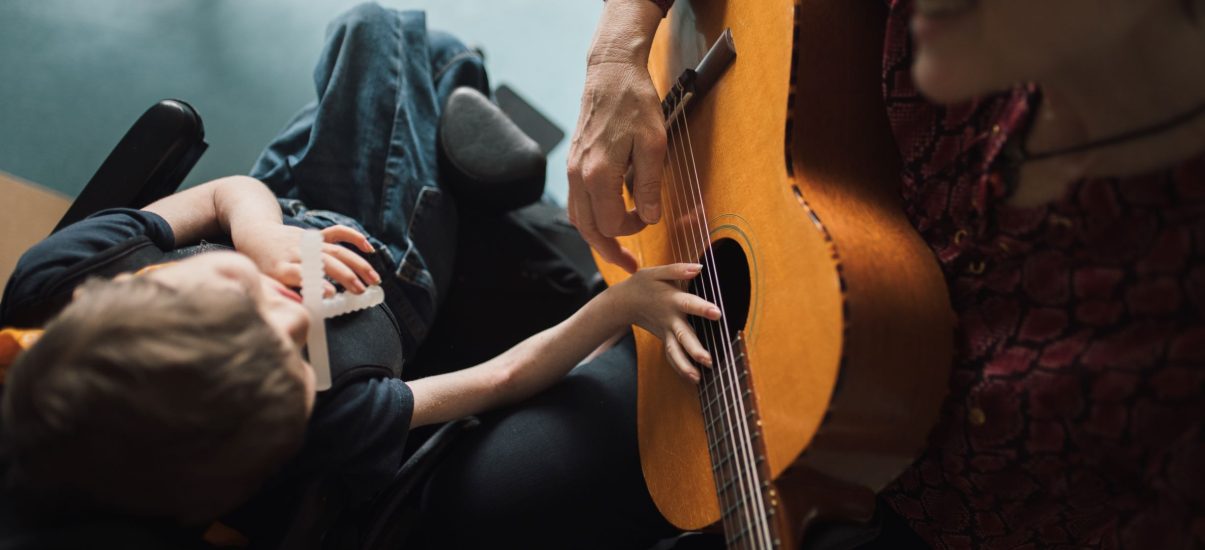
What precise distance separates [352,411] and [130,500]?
0.25 meters

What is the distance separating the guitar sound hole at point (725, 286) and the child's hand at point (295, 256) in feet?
1.30

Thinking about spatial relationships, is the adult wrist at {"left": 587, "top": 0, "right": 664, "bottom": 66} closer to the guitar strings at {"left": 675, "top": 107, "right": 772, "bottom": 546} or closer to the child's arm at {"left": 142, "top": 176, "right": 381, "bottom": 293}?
the guitar strings at {"left": 675, "top": 107, "right": 772, "bottom": 546}

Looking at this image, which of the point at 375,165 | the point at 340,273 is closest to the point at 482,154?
the point at 375,165

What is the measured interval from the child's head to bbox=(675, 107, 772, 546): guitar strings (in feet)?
1.38

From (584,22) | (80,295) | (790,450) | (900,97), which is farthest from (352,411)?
(584,22)

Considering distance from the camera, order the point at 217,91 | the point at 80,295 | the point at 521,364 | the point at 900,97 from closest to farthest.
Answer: the point at 80,295 < the point at 900,97 < the point at 521,364 < the point at 217,91

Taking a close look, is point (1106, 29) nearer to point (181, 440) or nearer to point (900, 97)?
point (900, 97)

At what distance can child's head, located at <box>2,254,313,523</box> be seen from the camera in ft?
1.96

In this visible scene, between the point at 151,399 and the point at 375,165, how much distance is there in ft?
2.18

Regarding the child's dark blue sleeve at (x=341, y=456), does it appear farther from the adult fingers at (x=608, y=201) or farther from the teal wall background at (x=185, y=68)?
the teal wall background at (x=185, y=68)

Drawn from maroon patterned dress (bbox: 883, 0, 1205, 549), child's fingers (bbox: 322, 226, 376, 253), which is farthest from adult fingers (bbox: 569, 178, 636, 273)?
maroon patterned dress (bbox: 883, 0, 1205, 549)

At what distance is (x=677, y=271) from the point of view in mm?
866

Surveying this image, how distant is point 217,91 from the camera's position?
1.60 m

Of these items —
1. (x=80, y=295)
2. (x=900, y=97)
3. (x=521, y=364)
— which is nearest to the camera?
(x=80, y=295)
